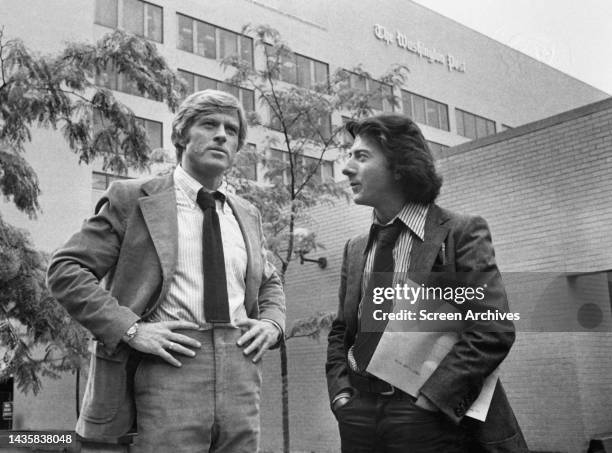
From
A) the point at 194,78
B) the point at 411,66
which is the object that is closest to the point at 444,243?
the point at 194,78

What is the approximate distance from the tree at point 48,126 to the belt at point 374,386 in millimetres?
5739

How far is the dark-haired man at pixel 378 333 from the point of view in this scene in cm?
214

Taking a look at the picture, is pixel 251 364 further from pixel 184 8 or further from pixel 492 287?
pixel 184 8

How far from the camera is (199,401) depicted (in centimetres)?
214

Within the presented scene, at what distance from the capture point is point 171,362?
2.13 metres

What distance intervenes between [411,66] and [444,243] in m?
31.5

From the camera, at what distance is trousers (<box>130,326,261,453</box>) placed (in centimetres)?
211

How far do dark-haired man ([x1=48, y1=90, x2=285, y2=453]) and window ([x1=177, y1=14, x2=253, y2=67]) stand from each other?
75.3ft

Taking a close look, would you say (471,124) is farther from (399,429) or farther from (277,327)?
(399,429)

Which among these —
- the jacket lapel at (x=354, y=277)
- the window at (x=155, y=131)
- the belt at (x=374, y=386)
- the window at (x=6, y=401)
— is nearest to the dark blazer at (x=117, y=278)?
the jacket lapel at (x=354, y=277)

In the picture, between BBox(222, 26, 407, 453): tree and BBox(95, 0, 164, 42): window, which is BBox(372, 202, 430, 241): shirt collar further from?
BBox(95, 0, 164, 42): window

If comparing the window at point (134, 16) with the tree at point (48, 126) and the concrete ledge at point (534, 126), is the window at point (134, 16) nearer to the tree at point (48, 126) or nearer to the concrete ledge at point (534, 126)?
the concrete ledge at point (534, 126)

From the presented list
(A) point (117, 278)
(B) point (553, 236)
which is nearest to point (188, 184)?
(A) point (117, 278)

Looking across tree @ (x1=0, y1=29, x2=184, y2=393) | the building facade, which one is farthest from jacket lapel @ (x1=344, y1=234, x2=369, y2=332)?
the building facade
